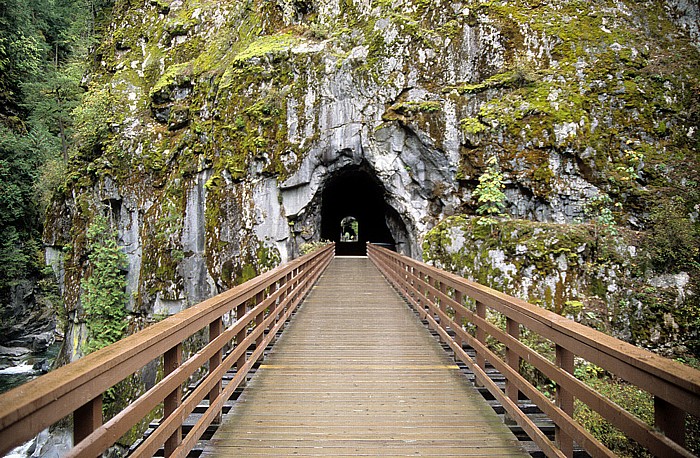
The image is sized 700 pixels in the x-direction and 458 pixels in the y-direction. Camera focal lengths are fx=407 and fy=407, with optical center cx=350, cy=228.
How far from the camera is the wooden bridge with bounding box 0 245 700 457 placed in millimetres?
1587

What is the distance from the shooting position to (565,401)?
2436mm

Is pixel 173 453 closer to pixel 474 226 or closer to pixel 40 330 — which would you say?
pixel 474 226

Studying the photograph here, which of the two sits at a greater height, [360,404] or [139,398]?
[139,398]

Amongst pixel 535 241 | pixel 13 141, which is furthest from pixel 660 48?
pixel 13 141

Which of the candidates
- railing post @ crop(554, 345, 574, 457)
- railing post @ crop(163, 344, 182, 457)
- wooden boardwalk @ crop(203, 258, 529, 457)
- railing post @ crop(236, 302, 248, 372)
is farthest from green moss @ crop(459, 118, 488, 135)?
railing post @ crop(163, 344, 182, 457)

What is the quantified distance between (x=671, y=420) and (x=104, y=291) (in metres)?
19.6

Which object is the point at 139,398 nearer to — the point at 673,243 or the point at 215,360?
the point at 215,360

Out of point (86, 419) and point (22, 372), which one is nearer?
point (86, 419)

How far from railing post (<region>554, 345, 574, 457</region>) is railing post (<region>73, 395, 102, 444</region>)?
7.97 feet

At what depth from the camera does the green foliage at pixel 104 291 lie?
16969 mm

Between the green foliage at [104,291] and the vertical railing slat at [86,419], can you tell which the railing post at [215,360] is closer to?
the vertical railing slat at [86,419]

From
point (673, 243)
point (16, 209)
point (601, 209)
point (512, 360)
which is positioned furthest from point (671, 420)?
point (16, 209)

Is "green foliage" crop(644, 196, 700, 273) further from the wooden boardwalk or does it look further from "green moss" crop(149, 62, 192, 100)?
"green moss" crop(149, 62, 192, 100)

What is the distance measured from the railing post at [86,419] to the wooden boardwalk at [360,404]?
1.35 meters
